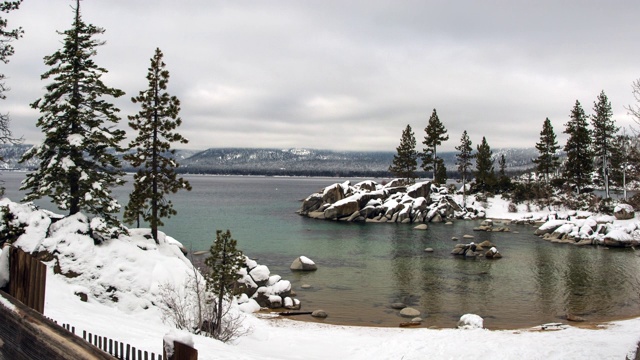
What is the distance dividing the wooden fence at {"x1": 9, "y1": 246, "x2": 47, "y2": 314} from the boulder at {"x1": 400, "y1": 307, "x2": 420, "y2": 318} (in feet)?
80.2

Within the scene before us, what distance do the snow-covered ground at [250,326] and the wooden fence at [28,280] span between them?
10755 millimetres

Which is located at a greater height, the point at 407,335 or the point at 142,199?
the point at 142,199

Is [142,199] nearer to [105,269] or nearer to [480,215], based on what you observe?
[105,269]

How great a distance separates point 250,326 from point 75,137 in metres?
12.9

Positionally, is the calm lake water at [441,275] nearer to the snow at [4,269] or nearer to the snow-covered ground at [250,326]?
the snow-covered ground at [250,326]

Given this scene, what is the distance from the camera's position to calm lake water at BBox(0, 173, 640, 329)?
26953mm

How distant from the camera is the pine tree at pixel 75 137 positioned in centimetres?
2259

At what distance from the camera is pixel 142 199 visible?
1105 inches

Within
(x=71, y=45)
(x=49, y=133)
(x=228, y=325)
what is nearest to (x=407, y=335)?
(x=228, y=325)

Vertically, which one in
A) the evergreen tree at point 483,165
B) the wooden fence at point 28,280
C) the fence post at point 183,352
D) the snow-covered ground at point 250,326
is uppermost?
the evergreen tree at point 483,165

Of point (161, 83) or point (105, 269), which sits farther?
point (161, 83)

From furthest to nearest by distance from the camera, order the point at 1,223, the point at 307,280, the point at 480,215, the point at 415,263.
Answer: the point at 480,215 → the point at 415,263 → the point at 307,280 → the point at 1,223

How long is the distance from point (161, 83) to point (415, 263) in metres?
26.4

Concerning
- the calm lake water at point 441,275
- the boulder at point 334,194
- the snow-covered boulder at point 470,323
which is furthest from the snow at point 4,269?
the boulder at point 334,194
